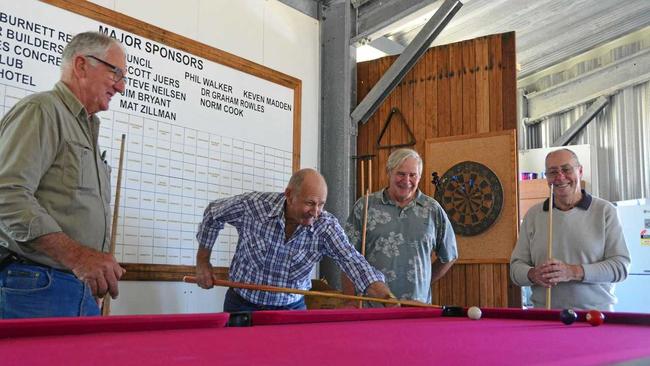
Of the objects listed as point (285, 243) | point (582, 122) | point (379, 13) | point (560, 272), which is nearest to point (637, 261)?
point (582, 122)

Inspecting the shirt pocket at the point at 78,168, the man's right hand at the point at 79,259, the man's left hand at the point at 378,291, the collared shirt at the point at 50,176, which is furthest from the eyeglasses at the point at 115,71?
the man's left hand at the point at 378,291

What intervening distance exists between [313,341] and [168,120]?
2.33 meters

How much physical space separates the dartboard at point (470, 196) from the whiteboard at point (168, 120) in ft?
3.34

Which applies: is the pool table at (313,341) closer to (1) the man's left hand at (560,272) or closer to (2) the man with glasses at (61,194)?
(2) the man with glasses at (61,194)

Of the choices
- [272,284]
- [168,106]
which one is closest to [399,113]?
[168,106]

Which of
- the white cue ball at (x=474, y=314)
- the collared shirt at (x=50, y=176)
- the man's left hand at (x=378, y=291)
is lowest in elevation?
the white cue ball at (x=474, y=314)

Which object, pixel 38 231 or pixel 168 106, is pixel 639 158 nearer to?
pixel 168 106

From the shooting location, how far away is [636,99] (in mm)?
8117

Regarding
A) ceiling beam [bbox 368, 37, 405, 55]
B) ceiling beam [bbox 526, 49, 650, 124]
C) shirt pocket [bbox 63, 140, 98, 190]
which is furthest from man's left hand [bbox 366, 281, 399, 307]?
ceiling beam [bbox 526, 49, 650, 124]

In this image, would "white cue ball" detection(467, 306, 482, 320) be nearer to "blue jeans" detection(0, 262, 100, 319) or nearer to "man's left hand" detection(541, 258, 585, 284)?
"man's left hand" detection(541, 258, 585, 284)

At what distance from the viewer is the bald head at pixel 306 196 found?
2.93 meters

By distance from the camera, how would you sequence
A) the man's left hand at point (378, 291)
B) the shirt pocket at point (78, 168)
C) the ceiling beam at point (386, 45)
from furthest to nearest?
the ceiling beam at point (386, 45) → the man's left hand at point (378, 291) → the shirt pocket at point (78, 168)

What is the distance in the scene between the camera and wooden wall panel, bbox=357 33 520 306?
4.23 meters

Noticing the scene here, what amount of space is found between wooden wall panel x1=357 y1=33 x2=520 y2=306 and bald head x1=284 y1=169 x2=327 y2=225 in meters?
1.62
